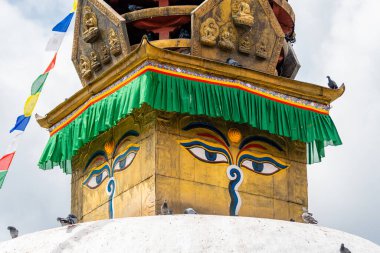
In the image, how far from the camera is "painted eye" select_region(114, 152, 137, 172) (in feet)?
69.6

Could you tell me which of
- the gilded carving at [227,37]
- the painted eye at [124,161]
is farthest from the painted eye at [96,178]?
the gilded carving at [227,37]

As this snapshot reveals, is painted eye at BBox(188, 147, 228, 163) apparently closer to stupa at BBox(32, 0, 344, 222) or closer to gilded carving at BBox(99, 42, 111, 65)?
stupa at BBox(32, 0, 344, 222)

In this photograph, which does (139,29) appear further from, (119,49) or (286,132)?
(286,132)

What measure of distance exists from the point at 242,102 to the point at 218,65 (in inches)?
28.6

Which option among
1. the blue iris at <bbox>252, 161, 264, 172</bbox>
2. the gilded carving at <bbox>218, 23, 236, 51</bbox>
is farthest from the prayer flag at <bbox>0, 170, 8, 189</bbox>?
the gilded carving at <bbox>218, 23, 236, 51</bbox>

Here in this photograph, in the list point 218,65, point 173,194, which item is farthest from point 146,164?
point 218,65

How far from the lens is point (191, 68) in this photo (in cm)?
2092

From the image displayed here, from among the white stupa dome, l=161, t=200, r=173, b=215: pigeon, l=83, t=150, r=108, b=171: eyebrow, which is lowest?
the white stupa dome

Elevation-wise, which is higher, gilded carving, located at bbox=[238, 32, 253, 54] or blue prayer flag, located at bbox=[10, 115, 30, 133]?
gilded carving, located at bbox=[238, 32, 253, 54]

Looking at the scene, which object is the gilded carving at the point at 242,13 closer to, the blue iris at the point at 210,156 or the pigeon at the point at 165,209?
the blue iris at the point at 210,156

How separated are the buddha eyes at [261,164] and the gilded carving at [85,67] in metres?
3.44

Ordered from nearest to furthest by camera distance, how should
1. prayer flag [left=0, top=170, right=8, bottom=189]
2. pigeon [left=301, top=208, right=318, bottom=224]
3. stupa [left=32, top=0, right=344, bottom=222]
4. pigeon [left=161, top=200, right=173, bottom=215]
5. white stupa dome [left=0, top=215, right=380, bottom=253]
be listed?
1. white stupa dome [left=0, top=215, right=380, bottom=253]
2. pigeon [left=161, top=200, right=173, bottom=215]
3. pigeon [left=301, top=208, right=318, bottom=224]
4. stupa [left=32, top=0, right=344, bottom=222]
5. prayer flag [left=0, top=170, right=8, bottom=189]

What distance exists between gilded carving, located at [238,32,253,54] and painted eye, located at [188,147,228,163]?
2.21 meters

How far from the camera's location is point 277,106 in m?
21.5
